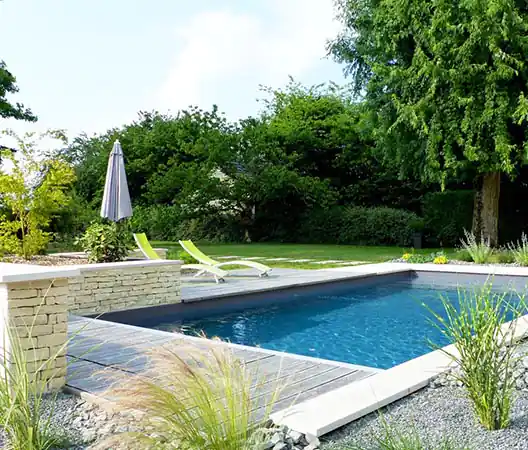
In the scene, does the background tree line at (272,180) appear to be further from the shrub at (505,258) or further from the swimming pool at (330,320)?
the swimming pool at (330,320)

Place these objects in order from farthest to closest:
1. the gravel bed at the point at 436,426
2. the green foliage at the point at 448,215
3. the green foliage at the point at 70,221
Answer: the green foliage at the point at 448,215, the green foliage at the point at 70,221, the gravel bed at the point at 436,426

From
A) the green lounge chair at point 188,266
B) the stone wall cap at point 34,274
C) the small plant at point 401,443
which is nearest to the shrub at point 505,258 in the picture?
the green lounge chair at point 188,266

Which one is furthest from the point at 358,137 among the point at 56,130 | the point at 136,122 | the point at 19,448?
the point at 19,448

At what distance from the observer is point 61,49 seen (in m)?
18.3

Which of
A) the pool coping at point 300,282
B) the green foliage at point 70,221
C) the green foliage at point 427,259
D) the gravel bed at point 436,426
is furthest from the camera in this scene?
the green foliage at point 70,221

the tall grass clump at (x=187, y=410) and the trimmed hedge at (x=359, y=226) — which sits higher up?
the trimmed hedge at (x=359, y=226)

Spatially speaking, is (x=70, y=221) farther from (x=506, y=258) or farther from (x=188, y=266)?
(x=506, y=258)

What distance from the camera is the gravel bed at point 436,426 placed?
9.36 ft

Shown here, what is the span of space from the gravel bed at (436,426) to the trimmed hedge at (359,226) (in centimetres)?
1866

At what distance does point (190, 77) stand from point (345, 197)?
9.02m

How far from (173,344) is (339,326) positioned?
17.2 ft

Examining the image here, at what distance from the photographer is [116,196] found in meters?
9.05

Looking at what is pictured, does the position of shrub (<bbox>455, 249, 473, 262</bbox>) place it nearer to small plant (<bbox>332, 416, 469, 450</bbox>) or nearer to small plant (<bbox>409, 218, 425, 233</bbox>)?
small plant (<bbox>409, 218, 425, 233</bbox>)

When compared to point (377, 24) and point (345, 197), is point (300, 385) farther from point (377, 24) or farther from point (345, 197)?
point (345, 197)
